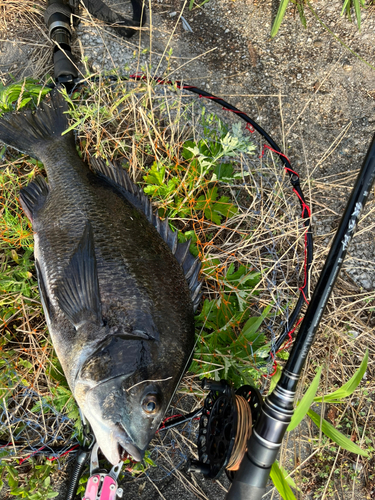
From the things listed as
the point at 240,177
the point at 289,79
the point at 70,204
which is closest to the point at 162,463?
the point at 70,204

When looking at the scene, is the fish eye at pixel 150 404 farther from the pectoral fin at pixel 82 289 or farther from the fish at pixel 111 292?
the pectoral fin at pixel 82 289

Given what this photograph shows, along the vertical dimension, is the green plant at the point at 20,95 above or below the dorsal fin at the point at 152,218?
above

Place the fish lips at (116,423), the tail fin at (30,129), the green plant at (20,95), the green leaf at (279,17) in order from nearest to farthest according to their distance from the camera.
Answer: the fish lips at (116,423) < the tail fin at (30,129) < the green plant at (20,95) < the green leaf at (279,17)

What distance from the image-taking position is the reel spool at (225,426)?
1776 mm

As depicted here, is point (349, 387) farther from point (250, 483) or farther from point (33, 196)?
point (33, 196)

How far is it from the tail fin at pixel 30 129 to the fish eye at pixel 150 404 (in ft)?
5.98

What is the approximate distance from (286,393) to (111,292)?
1.06 meters

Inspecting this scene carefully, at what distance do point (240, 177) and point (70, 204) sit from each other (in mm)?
1251

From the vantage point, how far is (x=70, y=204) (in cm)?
224

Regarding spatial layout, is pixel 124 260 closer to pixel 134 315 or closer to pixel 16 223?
pixel 134 315

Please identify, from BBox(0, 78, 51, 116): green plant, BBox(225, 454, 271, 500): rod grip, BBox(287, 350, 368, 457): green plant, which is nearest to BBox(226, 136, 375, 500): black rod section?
BBox(225, 454, 271, 500): rod grip

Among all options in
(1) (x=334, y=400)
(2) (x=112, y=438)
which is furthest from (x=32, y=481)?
(1) (x=334, y=400)

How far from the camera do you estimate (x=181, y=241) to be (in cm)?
246

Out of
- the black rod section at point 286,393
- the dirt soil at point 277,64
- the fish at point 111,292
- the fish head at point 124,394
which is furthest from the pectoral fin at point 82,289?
the dirt soil at point 277,64
